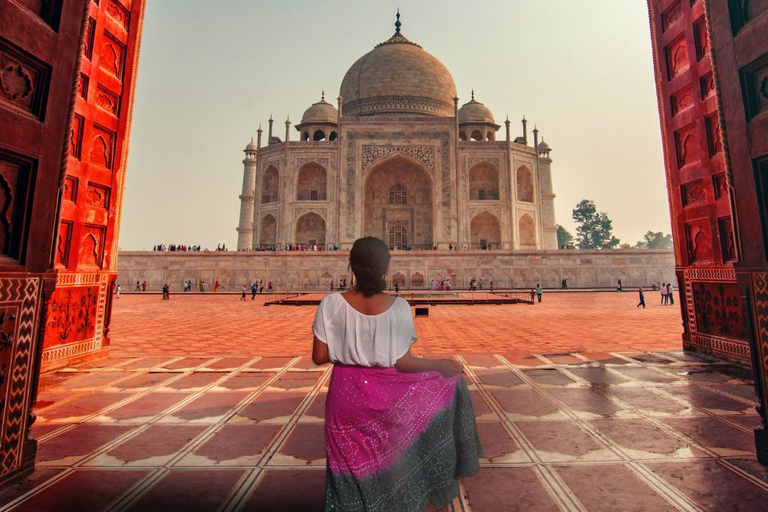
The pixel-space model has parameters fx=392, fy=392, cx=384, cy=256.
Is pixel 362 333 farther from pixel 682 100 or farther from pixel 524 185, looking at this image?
pixel 524 185

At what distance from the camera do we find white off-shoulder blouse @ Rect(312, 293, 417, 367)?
1.43 meters

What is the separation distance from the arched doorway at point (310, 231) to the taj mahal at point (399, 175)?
0.07 m

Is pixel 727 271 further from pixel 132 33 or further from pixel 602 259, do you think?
pixel 602 259

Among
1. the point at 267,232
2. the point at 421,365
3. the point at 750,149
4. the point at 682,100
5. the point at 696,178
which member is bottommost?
the point at 421,365

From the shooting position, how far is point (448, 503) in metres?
1.56

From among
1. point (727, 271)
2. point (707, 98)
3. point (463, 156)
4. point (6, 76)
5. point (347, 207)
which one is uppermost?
point (463, 156)

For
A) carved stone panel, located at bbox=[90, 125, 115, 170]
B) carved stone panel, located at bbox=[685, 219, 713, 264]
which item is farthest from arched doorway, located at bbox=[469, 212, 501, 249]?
carved stone panel, located at bbox=[90, 125, 115, 170]

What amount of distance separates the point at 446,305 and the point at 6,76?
39.0 ft

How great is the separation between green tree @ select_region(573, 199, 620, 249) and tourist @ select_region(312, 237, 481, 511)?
5253 cm

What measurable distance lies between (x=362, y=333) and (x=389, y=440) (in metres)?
0.39

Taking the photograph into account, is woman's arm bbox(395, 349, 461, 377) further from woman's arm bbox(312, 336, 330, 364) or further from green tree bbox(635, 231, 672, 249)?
green tree bbox(635, 231, 672, 249)

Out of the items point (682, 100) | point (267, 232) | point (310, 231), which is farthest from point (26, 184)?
point (267, 232)

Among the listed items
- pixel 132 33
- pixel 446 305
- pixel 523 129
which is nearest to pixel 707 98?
pixel 132 33

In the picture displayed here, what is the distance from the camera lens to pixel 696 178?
4793 mm
